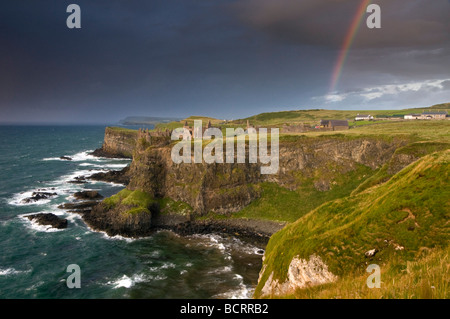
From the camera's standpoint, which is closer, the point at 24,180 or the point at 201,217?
the point at 201,217

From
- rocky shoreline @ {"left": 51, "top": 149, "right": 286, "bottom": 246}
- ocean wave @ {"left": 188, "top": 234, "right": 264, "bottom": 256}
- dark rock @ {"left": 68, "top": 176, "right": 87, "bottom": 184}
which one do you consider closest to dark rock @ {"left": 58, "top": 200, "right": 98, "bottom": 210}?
rocky shoreline @ {"left": 51, "top": 149, "right": 286, "bottom": 246}

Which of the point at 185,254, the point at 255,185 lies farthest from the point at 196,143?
the point at 185,254

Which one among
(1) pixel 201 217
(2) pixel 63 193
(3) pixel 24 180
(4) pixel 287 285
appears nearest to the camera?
(4) pixel 287 285

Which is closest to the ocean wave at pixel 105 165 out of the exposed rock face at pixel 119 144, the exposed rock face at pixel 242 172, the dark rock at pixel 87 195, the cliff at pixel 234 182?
the exposed rock face at pixel 119 144

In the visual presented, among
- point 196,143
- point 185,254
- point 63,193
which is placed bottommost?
point 185,254

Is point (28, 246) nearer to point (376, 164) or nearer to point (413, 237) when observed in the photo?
point (413, 237)

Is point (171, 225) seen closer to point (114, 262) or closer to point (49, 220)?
point (114, 262)

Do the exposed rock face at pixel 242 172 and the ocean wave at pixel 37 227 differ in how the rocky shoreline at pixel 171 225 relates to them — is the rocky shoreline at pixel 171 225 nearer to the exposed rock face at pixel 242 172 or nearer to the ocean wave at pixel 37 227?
the exposed rock face at pixel 242 172
